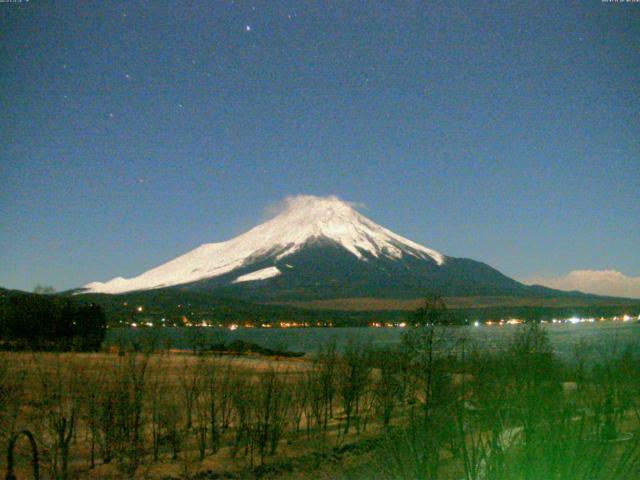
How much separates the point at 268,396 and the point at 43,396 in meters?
4.90

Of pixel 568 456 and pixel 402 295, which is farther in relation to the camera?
pixel 402 295

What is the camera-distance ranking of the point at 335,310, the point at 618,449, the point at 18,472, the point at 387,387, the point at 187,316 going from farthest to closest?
the point at 335,310
the point at 187,316
the point at 387,387
the point at 18,472
the point at 618,449

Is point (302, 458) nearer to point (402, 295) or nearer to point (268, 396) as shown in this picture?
point (268, 396)

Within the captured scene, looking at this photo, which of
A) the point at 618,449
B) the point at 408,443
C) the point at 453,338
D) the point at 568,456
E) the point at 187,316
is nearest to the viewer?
the point at 568,456

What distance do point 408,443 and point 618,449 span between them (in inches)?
237

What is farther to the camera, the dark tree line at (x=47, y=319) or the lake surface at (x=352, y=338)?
the dark tree line at (x=47, y=319)

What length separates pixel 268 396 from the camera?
1552 cm

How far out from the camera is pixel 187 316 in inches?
5290

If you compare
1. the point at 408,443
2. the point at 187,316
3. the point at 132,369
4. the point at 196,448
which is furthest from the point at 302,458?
the point at 187,316

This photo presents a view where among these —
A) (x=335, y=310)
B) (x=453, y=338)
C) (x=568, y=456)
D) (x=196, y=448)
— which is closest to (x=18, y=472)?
(x=196, y=448)

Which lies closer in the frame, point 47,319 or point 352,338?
point 352,338

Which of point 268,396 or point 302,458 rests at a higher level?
point 268,396

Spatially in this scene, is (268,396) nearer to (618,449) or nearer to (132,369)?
(132,369)

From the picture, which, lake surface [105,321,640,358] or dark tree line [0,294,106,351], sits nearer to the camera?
lake surface [105,321,640,358]
